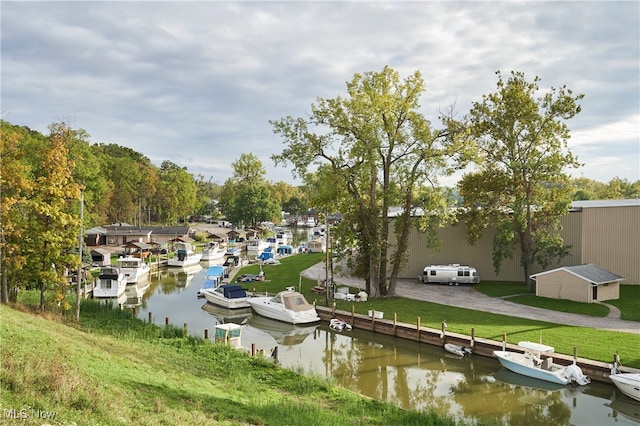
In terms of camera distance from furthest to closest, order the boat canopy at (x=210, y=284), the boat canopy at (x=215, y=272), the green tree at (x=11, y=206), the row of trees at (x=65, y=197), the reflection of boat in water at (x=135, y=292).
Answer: the boat canopy at (x=215, y=272)
the boat canopy at (x=210, y=284)
the reflection of boat in water at (x=135, y=292)
the row of trees at (x=65, y=197)
the green tree at (x=11, y=206)

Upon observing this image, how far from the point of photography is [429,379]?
20109mm

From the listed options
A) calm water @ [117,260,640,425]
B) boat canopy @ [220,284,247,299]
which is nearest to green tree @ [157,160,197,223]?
boat canopy @ [220,284,247,299]

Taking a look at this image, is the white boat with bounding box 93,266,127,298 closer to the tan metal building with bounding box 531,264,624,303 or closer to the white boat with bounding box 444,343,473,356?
the white boat with bounding box 444,343,473,356

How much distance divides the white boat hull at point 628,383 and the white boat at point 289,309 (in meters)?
15.8

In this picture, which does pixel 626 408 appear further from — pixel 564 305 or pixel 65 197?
pixel 65 197

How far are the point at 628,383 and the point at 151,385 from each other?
1652 centimetres

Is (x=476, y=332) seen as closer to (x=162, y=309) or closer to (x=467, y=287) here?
(x=467, y=287)

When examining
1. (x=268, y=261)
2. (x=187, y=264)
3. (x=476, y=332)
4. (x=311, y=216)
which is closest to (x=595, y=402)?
(x=476, y=332)

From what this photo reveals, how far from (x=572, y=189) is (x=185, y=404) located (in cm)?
3335

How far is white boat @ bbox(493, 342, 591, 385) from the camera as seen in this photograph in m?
18.8

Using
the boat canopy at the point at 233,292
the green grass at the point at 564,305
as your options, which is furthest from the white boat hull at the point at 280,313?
the green grass at the point at 564,305

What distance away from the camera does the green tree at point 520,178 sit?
34938mm

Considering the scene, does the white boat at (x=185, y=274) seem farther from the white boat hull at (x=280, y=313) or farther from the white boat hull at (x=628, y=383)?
the white boat hull at (x=628, y=383)

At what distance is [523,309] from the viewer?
2952 cm
